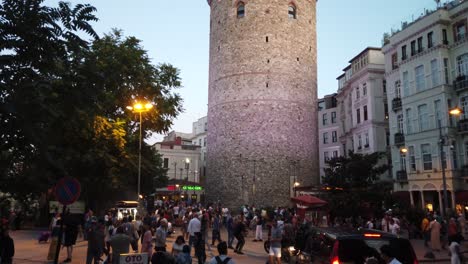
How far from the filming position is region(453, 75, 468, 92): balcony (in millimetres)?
28297

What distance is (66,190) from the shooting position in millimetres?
8531

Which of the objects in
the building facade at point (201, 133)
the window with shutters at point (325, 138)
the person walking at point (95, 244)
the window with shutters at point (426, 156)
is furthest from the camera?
the building facade at point (201, 133)

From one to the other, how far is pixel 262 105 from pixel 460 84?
16.5m

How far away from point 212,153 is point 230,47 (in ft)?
34.4

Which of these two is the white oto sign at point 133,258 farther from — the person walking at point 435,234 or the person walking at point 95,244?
the person walking at point 435,234

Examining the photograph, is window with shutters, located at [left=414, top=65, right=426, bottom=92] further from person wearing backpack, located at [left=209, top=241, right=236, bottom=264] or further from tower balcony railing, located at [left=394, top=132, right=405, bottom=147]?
person wearing backpack, located at [left=209, top=241, right=236, bottom=264]

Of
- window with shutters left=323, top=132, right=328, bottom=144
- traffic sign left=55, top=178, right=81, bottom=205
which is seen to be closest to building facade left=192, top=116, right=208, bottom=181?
window with shutters left=323, top=132, right=328, bottom=144

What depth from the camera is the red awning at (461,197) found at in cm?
2788

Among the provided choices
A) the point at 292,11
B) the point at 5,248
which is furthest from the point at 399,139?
the point at 5,248

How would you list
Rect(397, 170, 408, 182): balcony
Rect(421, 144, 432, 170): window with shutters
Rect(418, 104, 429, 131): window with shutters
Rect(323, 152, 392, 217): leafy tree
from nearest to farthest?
Rect(323, 152, 392, 217): leafy tree
Rect(421, 144, 432, 170): window with shutters
Rect(418, 104, 429, 131): window with shutters
Rect(397, 170, 408, 182): balcony

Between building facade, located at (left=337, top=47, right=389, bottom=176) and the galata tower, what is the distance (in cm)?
533

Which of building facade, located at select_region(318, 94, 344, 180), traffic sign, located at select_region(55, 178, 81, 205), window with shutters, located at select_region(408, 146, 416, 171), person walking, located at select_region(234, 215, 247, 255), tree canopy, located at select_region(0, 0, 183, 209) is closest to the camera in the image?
tree canopy, located at select_region(0, 0, 183, 209)

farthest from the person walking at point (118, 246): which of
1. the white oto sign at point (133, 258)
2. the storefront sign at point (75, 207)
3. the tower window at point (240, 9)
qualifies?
the tower window at point (240, 9)

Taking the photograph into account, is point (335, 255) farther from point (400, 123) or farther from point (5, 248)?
point (400, 123)
